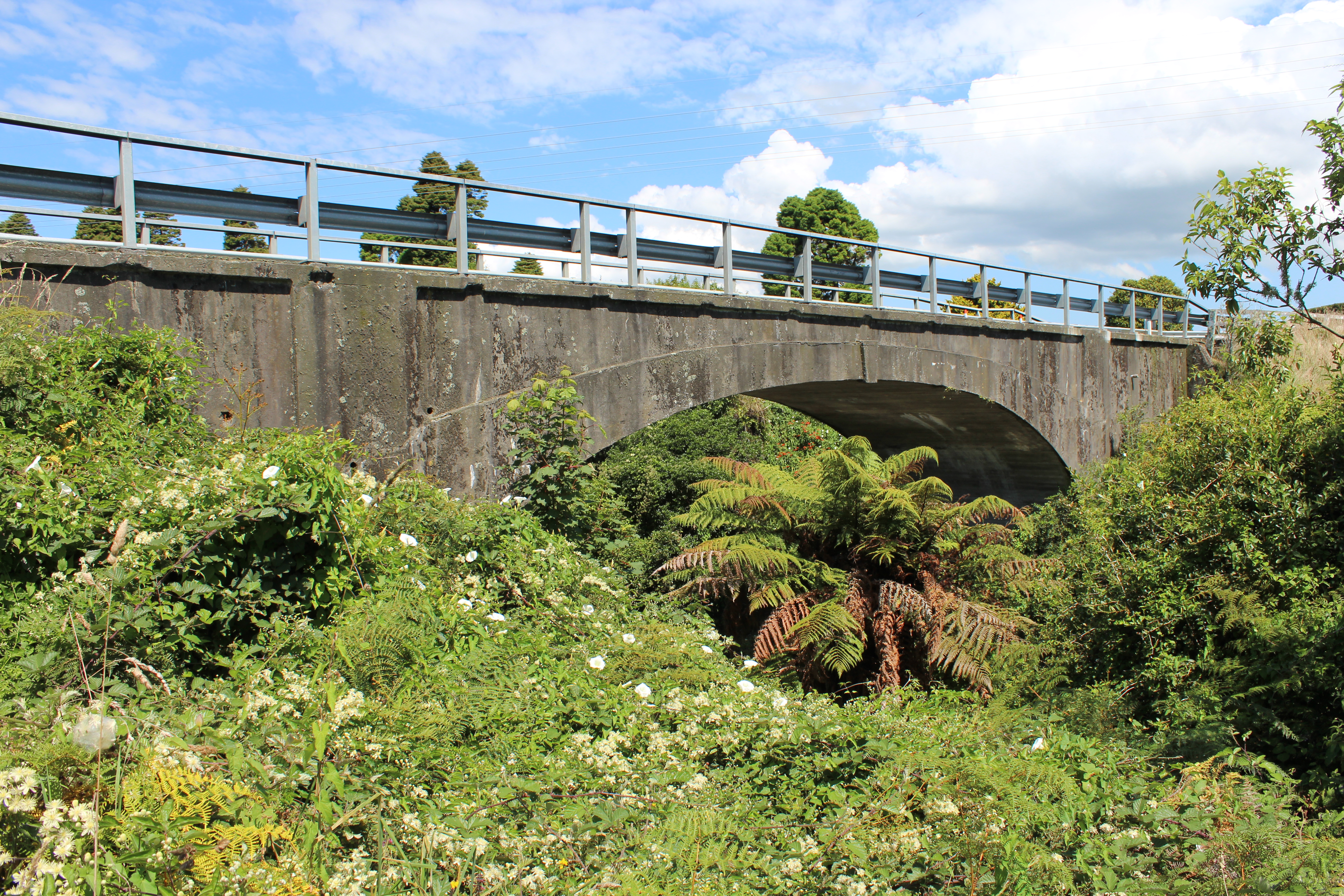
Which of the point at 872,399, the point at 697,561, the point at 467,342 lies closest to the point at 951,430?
the point at 872,399

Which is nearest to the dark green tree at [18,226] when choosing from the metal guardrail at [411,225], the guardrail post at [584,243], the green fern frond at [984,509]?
the metal guardrail at [411,225]

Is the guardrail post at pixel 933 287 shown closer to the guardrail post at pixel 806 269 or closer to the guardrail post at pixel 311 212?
the guardrail post at pixel 806 269

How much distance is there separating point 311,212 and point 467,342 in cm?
138

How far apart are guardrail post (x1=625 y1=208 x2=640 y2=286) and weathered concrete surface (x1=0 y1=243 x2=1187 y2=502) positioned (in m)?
0.11

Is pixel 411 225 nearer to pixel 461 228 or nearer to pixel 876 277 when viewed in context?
pixel 461 228

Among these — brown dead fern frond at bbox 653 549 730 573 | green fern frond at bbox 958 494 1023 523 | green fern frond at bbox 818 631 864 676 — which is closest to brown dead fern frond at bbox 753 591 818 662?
green fern frond at bbox 818 631 864 676

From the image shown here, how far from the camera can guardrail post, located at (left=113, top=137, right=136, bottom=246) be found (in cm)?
509

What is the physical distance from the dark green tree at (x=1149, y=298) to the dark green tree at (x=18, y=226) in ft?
43.0

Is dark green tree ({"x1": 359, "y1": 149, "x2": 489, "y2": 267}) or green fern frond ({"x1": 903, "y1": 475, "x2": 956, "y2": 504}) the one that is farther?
dark green tree ({"x1": 359, "y1": 149, "x2": 489, "y2": 267})

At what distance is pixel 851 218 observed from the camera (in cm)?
3353

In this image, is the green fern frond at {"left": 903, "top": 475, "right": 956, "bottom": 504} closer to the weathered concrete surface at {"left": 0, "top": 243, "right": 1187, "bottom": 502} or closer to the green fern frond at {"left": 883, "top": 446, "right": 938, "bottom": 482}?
the green fern frond at {"left": 883, "top": 446, "right": 938, "bottom": 482}

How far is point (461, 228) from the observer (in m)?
6.52

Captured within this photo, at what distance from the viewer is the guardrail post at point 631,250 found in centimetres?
749

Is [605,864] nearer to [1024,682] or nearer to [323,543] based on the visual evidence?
[323,543]
